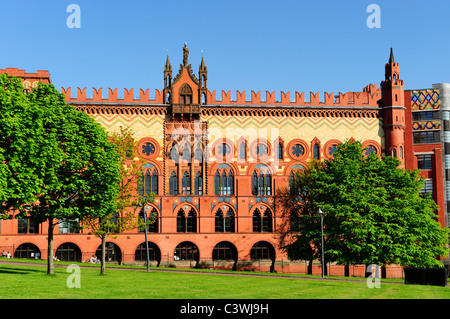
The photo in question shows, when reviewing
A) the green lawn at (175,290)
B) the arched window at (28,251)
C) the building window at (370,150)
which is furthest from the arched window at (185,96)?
the green lawn at (175,290)

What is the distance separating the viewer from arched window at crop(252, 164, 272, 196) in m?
66.4

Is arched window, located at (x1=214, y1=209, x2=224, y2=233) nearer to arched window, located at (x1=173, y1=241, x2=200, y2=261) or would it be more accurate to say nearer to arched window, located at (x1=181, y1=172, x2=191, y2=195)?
arched window, located at (x1=173, y1=241, x2=200, y2=261)

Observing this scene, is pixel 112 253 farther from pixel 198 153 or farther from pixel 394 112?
pixel 394 112

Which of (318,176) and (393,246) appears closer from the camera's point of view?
(393,246)

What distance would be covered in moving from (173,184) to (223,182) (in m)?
5.27

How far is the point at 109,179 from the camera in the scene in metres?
39.8

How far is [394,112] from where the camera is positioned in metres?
68.8

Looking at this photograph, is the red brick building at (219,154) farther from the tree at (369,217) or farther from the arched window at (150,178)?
the tree at (369,217)

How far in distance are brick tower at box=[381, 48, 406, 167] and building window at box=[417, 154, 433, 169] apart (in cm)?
300

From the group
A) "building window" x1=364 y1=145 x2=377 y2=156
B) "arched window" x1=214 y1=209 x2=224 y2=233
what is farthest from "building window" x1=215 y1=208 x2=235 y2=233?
"building window" x1=364 y1=145 x2=377 y2=156

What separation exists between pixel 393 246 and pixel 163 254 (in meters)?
23.6
